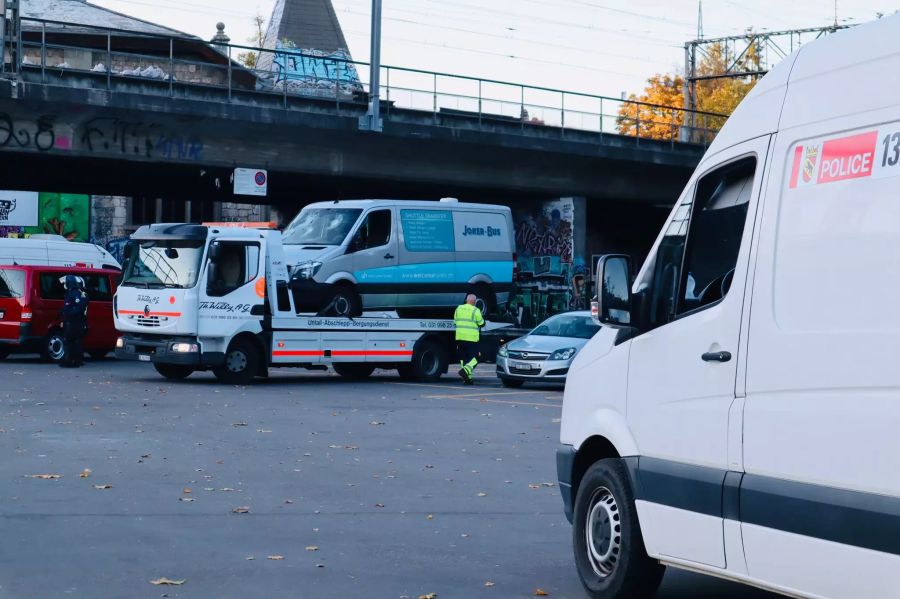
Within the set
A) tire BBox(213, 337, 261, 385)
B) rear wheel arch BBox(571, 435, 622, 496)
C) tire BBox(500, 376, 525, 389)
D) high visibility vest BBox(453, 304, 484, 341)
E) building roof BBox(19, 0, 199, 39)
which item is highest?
building roof BBox(19, 0, 199, 39)

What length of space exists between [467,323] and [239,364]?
455 cm

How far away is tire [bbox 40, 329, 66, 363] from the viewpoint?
28203 millimetres

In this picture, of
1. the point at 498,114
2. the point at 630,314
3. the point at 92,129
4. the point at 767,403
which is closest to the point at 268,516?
the point at 630,314

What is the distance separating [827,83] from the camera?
5648 mm

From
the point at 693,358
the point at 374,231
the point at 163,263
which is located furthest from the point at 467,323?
the point at 693,358

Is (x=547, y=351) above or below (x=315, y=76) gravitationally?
below

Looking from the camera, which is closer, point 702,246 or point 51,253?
point 702,246

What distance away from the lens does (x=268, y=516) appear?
9.72 m

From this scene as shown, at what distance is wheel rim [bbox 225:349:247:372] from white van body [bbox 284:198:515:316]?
289cm

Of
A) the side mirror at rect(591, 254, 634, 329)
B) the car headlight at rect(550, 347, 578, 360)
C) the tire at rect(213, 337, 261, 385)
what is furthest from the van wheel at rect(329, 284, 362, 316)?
the side mirror at rect(591, 254, 634, 329)

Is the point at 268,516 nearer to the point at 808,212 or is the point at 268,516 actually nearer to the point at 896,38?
the point at 808,212

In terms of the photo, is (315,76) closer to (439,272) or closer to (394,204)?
(394,204)

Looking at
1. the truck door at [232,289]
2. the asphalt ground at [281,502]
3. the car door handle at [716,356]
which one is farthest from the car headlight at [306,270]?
the car door handle at [716,356]

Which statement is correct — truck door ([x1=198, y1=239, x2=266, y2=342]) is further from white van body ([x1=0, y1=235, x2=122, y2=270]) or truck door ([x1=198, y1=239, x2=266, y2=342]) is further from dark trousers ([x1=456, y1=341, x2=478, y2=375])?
white van body ([x1=0, y1=235, x2=122, y2=270])
